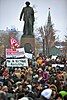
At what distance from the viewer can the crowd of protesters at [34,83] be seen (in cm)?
654

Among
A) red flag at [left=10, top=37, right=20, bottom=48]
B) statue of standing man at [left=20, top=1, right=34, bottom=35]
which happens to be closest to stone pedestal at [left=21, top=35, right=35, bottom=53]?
statue of standing man at [left=20, top=1, right=34, bottom=35]

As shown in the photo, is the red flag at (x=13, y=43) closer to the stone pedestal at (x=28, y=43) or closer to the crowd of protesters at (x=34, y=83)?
the crowd of protesters at (x=34, y=83)

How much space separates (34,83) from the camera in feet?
29.2

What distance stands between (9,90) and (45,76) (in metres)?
2.75

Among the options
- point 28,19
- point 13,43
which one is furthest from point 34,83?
point 28,19

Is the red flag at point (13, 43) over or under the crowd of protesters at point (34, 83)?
over

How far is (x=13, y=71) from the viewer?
37.5 ft

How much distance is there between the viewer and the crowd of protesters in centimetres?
654

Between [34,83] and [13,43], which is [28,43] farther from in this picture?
[34,83]

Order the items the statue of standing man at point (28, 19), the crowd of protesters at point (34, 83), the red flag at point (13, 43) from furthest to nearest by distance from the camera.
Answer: the statue of standing man at point (28, 19)
the red flag at point (13, 43)
the crowd of protesters at point (34, 83)

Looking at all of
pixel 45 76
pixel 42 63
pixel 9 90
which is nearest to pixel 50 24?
pixel 42 63

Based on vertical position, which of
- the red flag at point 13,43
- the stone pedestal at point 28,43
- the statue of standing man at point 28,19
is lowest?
the stone pedestal at point 28,43

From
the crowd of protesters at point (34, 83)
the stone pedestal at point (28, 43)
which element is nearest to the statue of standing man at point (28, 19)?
the stone pedestal at point (28, 43)

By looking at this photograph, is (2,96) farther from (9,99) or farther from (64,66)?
(64,66)
